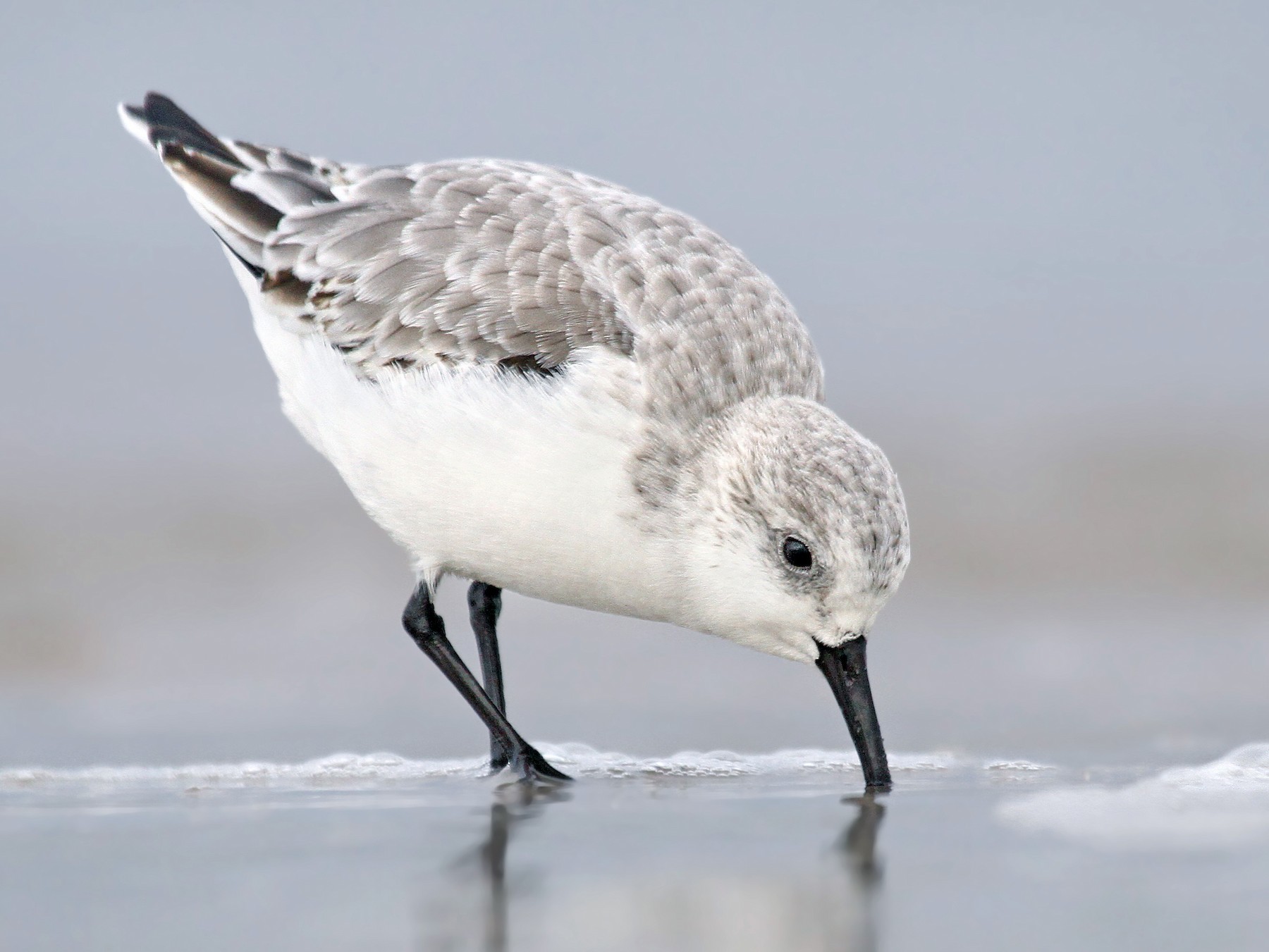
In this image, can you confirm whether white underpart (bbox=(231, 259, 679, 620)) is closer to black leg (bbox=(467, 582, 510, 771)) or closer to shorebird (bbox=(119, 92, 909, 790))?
shorebird (bbox=(119, 92, 909, 790))

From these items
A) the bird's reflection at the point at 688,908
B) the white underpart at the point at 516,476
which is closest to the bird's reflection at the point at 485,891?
the bird's reflection at the point at 688,908

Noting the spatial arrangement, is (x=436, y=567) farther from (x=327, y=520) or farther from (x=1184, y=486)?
(x=1184, y=486)

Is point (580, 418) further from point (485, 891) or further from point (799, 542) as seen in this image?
point (485, 891)

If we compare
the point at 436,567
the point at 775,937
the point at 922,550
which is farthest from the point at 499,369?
the point at 922,550

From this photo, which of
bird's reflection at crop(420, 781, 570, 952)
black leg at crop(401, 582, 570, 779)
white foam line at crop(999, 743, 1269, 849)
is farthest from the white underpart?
white foam line at crop(999, 743, 1269, 849)

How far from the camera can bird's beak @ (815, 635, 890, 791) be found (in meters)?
4.41

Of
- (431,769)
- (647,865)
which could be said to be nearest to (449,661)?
(431,769)

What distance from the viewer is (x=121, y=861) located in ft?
11.0

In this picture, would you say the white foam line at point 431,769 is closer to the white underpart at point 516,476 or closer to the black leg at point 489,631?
the black leg at point 489,631

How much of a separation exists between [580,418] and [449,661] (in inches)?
48.0

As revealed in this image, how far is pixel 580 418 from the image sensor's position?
14.5ft

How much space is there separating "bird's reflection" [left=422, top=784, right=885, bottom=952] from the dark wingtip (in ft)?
11.1

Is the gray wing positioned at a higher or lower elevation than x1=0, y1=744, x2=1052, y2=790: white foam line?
higher

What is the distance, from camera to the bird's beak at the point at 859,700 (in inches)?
174
